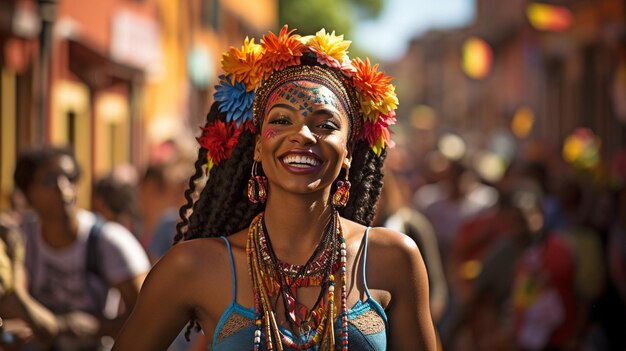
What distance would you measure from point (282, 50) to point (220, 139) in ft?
1.32

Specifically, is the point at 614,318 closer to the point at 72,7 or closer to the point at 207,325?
the point at 207,325

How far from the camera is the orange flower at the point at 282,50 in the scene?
3646 mm

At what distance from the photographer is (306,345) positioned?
3.52m

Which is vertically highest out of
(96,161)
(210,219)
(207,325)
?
(210,219)

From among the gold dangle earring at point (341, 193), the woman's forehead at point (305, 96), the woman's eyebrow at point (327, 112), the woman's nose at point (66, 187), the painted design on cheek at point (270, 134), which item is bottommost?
the woman's nose at point (66, 187)

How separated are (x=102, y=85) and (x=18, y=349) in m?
14.0

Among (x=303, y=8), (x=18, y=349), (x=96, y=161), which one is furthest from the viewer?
(x=303, y=8)

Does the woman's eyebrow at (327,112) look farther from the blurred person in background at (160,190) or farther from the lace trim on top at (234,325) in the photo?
the blurred person in background at (160,190)

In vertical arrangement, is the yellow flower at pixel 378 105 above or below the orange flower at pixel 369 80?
below

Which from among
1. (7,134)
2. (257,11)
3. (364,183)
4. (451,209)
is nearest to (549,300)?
(451,209)

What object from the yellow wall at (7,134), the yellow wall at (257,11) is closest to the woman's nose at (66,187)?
the yellow wall at (7,134)

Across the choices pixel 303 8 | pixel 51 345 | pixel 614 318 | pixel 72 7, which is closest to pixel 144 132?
pixel 72 7

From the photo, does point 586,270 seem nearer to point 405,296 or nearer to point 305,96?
point 405,296

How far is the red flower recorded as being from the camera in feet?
12.7
